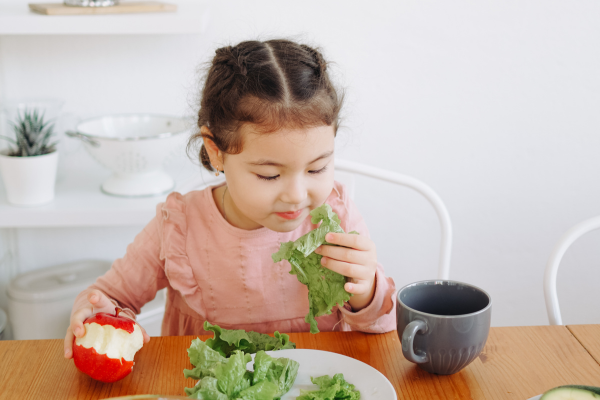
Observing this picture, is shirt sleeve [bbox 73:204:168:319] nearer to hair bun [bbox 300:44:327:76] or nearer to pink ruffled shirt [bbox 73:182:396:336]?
pink ruffled shirt [bbox 73:182:396:336]

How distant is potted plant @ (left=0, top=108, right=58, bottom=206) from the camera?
149cm

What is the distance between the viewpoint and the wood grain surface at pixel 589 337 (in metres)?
0.78

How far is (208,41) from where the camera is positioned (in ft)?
5.51

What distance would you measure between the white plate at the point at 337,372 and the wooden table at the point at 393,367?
0.14 ft

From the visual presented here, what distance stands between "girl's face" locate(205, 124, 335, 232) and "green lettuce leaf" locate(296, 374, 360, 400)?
10.8 inches

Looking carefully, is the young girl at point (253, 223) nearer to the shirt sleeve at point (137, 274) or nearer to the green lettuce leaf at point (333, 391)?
the shirt sleeve at point (137, 274)

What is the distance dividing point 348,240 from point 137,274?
434 mm

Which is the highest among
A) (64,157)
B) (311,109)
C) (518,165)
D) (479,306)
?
(311,109)

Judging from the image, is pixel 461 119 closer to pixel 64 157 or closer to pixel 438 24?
pixel 438 24

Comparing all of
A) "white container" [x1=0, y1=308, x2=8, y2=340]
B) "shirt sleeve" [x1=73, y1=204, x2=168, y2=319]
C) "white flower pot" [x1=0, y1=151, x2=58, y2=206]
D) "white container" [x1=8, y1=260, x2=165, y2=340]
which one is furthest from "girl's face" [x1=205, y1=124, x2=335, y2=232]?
"white container" [x1=0, y1=308, x2=8, y2=340]

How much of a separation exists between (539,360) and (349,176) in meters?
0.62

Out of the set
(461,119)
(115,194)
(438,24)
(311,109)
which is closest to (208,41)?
(115,194)

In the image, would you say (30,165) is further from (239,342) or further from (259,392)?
(259,392)

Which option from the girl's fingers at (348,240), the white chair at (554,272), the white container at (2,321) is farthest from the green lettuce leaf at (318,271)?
the white container at (2,321)
